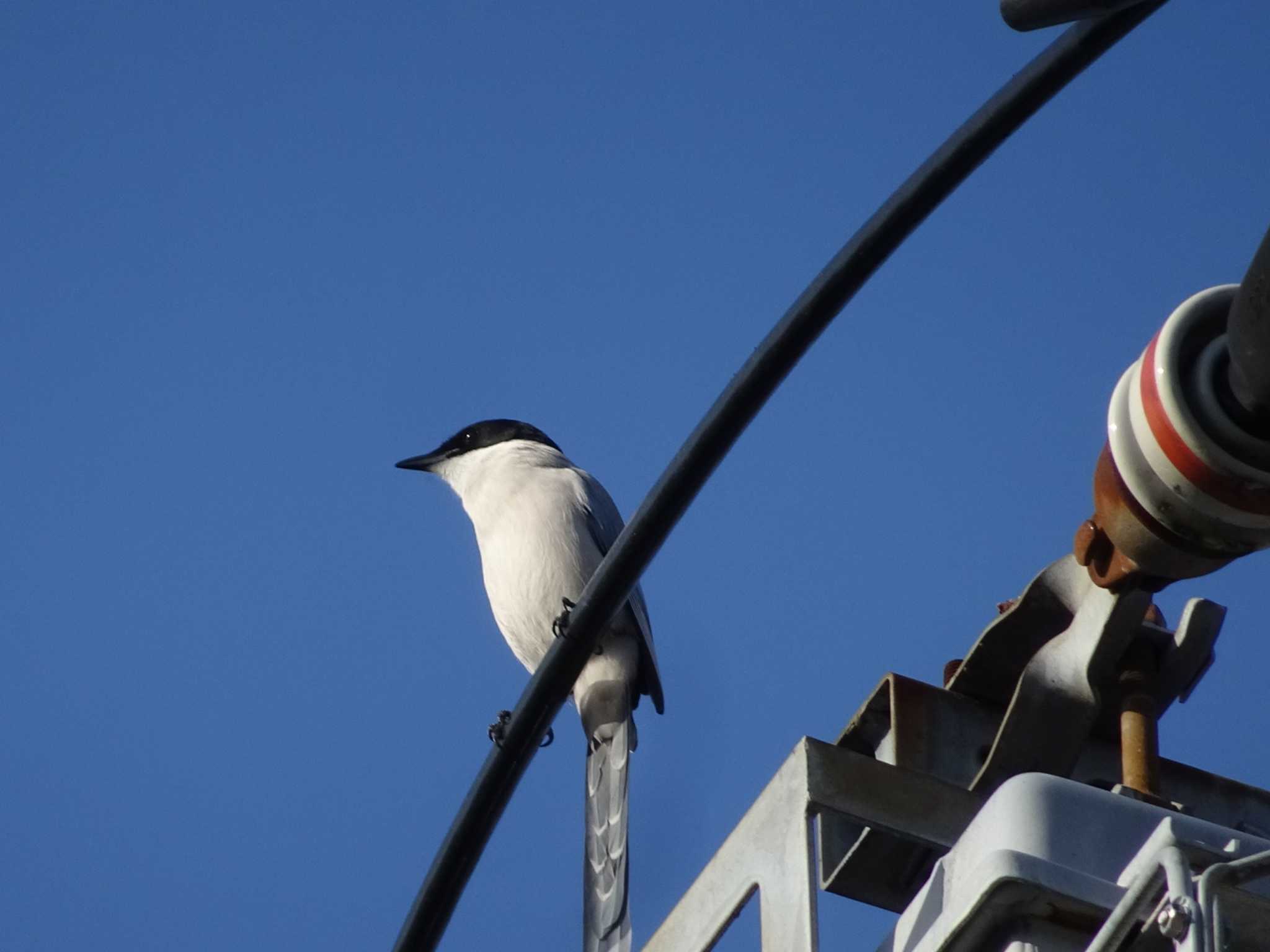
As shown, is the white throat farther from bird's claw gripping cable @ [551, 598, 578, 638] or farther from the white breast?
bird's claw gripping cable @ [551, 598, 578, 638]

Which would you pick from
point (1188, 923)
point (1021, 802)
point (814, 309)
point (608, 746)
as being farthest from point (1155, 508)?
point (608, 746)

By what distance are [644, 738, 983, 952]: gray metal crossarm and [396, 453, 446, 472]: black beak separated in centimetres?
670

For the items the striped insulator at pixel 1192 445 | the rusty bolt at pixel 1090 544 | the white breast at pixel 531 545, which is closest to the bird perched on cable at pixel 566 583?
the white breast at pixel 531 545

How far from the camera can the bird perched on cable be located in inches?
285

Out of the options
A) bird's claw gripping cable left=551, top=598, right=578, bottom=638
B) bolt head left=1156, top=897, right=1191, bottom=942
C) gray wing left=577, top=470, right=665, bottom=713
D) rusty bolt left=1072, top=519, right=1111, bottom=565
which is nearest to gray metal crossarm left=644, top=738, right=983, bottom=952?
rusty bolt left=1072, top=519, right=1111, bottom=565

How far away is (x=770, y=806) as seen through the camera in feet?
9.84

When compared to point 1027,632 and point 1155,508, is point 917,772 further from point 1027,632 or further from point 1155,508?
point 1155,508

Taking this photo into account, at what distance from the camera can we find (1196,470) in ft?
7.93

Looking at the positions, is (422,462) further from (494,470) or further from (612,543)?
(612,543)

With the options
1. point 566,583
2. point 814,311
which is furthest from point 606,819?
point 814,311

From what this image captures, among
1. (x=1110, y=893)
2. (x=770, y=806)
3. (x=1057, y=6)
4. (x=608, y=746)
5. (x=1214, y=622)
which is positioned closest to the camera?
(x=1110, y=893)

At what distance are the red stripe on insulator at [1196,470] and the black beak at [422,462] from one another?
743 cm

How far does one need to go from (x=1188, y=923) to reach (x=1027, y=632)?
1.30 m

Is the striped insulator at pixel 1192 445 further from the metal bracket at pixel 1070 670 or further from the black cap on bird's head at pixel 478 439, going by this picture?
the black cap on bird's head at pixel 478 439
